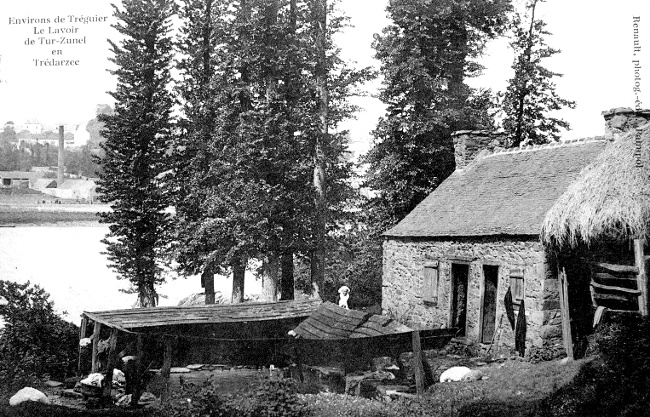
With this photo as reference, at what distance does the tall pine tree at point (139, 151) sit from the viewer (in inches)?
937

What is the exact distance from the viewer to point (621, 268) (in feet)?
40.9

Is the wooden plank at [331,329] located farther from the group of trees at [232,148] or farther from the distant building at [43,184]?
the distant building at [43,184]

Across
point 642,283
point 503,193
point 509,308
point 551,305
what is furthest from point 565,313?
point 503,193

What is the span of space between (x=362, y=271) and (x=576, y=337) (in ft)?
49.4

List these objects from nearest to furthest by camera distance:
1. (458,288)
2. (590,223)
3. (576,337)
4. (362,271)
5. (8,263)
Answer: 1. (590,223)
2. (576,337)
3. (458,288)
4. (8,263)
5. (362,271)

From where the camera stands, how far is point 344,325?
12414 mm

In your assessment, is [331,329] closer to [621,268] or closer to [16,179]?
[621,268]

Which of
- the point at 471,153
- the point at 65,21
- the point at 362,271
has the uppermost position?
the point at 65,21

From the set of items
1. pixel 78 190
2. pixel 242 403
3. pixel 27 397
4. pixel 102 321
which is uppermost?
pixel 78 190

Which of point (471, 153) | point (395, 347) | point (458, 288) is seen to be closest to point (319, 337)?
point (395, 347)

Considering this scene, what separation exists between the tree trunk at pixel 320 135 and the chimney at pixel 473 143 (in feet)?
15.4

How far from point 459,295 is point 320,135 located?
8233 mm

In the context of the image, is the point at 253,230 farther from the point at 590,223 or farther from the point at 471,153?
the point at 590,223

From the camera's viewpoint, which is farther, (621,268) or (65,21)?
(65,21)
